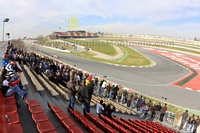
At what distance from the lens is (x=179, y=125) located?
40.0 ft

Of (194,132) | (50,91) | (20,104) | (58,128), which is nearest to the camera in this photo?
(58,128)

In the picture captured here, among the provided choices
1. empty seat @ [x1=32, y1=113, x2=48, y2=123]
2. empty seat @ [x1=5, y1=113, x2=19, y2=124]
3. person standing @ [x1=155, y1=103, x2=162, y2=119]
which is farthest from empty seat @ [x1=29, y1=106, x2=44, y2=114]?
person standing @ [x1=155, y1=103, x2=162, y2=119]

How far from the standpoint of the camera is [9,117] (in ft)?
16.3

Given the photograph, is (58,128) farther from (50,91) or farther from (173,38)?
(173,38)

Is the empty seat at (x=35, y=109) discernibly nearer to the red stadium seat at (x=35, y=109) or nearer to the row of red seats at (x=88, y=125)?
the red stadium seat at (x=35, y=109)

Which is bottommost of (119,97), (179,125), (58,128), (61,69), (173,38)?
(179,125)

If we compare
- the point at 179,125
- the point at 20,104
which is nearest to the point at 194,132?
the point at 179,125

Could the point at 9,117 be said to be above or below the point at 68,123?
above

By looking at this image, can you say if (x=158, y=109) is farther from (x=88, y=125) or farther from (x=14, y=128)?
(x=14, y=128)

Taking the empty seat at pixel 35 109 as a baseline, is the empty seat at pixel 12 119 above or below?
above

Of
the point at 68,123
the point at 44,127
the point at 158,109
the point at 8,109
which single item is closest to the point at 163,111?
the point at 158,109

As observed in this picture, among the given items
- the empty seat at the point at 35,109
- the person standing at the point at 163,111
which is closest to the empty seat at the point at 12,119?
the empty seat at the point at 35,109

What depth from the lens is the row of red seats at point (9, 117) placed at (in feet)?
13.9

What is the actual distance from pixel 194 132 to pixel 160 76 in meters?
15.7
